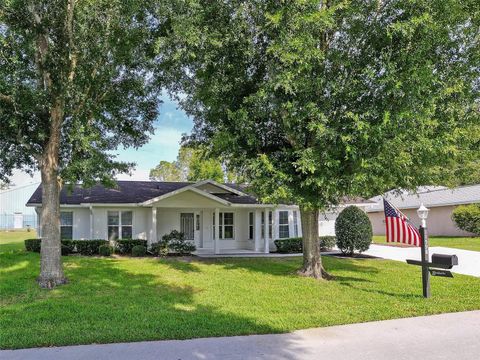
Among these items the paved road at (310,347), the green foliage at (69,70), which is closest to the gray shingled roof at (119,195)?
the green foliage at (69,70)

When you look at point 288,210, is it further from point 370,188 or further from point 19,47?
point 19,47

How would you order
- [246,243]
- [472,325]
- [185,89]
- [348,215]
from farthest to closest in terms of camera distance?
[246,243]
[348,215]
[185,89]
[472,325]

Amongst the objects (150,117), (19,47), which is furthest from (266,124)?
(19,47)

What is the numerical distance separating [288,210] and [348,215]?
14.3 ft

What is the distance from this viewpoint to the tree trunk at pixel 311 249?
41.3 feet

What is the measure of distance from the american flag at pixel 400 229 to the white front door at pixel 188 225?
12.3m

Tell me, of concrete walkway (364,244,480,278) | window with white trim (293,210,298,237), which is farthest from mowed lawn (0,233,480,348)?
window with white trim (293,210,298,237)

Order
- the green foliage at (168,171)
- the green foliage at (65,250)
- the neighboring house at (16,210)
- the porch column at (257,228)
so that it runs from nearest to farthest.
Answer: the green foliage at (65,250)
the porch column at (257,228)
the neighboring house at (16,210)
the green foliage at (168,171)

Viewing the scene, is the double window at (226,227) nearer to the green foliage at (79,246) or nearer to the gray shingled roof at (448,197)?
the green foliage at (79,246)

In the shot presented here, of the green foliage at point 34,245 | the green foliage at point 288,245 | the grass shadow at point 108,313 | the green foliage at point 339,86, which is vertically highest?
the green foliage at point 339,86

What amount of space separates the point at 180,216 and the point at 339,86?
1326 centimetres

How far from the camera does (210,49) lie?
34.9ft

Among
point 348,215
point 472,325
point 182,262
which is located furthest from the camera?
point 348,215

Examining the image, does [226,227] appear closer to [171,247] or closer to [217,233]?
[217,233]
